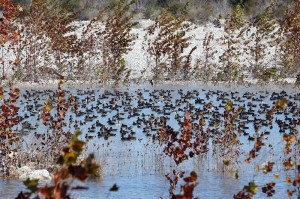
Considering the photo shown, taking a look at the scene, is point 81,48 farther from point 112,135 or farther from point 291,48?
point 112,135

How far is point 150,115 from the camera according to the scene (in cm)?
2067

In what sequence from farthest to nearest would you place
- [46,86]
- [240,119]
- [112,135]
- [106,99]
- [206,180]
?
[46,86] → [106,99] → [240,119] → [112,135] → [206,180]

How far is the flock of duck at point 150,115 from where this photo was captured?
1719 cm

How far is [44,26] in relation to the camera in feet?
110

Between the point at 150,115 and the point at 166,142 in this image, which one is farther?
the point at 150,115

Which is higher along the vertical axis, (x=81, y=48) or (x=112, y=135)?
(x=81, y=48)

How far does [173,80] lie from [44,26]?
6630 mm

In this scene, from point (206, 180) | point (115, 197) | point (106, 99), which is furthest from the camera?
point (106, 99)

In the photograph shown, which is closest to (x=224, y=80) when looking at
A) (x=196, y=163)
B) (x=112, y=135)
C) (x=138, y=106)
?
(x=138, y=106)

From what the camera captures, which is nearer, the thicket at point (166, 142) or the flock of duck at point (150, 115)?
the thicket at point (166, 142)

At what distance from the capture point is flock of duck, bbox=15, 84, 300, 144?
17.2 metres

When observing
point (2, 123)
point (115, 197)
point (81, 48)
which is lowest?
point (115, 197)

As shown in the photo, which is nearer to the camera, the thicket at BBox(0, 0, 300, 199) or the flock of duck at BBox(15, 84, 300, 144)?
the thicket at BBox(0, 0, 300, 199)

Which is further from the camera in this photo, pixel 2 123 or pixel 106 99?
pixel 106 99
